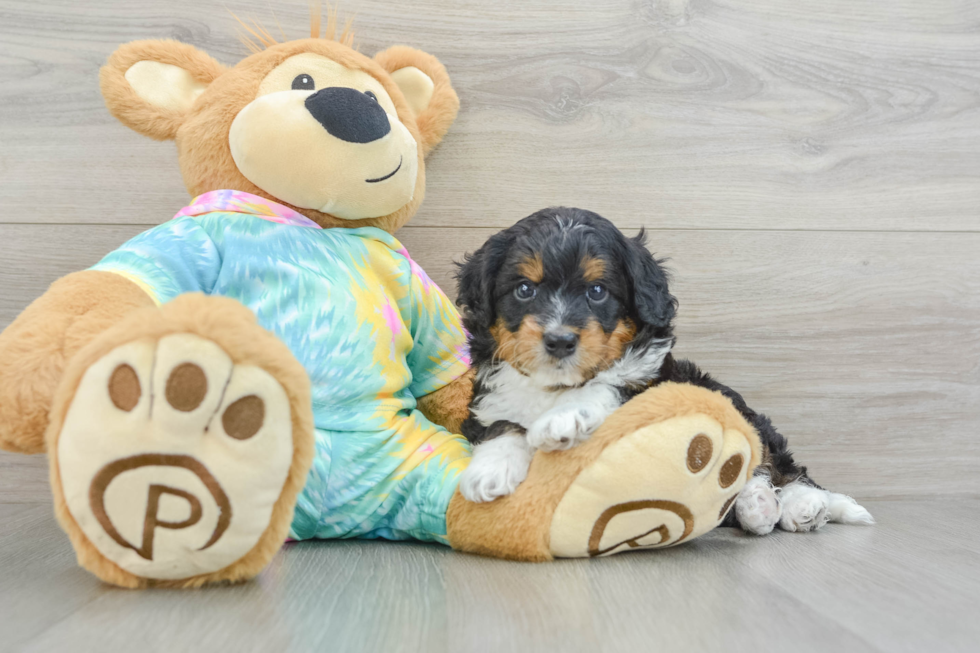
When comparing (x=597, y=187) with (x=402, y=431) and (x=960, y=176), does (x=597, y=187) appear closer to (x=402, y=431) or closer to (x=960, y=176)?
(x=402, y=431)

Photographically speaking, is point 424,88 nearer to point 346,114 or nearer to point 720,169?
point 346,114

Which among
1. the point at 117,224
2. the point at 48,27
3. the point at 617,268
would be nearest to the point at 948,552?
the point at 617,268

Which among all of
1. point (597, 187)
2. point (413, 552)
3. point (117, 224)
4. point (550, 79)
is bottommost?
point (413, 552)

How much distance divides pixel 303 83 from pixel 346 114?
20cm

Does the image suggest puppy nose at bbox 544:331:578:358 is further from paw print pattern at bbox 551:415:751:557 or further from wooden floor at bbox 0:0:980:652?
wooden floor at bbox 0:0:980:652

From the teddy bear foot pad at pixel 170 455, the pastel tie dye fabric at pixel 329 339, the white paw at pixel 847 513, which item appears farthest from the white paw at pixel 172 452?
the white paw at pixel 847 513

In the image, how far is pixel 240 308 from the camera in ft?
3.47

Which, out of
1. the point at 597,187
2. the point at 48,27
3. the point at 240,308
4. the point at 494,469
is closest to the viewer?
the point at 240,308

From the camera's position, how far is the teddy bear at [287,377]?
100 cm

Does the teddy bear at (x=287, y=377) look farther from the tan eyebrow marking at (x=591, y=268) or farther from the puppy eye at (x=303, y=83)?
the tan eyebrow marking at (x=591, y=268)

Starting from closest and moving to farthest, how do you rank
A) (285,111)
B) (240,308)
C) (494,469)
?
(240,308), (494,469), (285,111)

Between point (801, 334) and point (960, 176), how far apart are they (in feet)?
2.36

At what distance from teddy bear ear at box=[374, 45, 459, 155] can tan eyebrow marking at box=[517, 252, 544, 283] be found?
1.71ft

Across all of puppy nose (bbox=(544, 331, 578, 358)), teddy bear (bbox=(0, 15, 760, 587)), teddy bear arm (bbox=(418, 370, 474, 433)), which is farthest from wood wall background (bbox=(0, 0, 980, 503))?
puppy nose (bbox=(544, 331, 578, 358))
